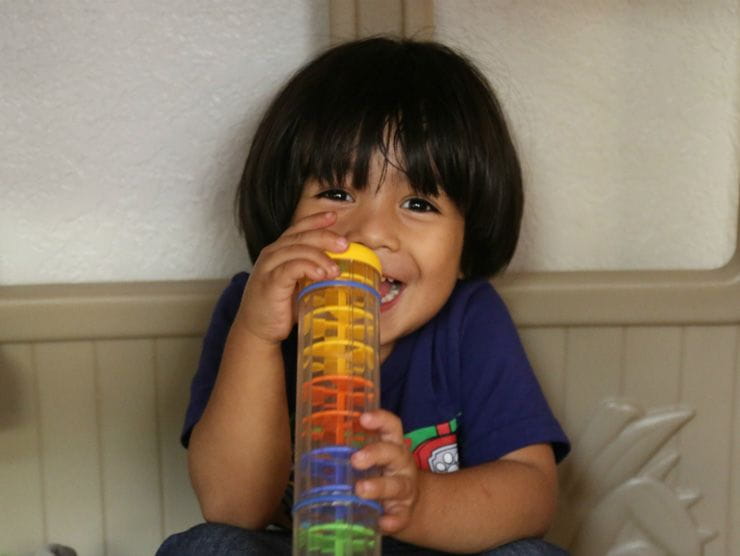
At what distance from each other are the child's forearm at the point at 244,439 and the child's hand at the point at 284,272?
0.02 metres

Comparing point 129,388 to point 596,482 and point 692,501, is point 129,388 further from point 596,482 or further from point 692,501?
point 692,501

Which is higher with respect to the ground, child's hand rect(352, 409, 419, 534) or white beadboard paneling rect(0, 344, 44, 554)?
child's hand rect(352, 409, 419, 534)

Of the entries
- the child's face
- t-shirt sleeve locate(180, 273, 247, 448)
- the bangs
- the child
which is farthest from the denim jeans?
the bangs

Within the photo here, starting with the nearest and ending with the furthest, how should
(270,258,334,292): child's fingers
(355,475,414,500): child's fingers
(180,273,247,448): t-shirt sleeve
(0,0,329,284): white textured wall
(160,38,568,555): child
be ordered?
1. (355,475,414,500): child's fingers
2. (270,258,334,292): child's fingers
3. (160,38,568,555): child
4. (180,273,247,448): t-shirt sleeve
5. (0,0,329,284): white textured wall

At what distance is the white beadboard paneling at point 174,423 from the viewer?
1196mm

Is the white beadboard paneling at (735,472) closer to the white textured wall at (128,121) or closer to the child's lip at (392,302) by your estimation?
the child's lip at (392,302)

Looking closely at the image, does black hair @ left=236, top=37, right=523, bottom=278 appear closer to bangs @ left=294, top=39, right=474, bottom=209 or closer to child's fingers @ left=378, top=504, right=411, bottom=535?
bangs @ left=294, top=39, right=474, bottom=209

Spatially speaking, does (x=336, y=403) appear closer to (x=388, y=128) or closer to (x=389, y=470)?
(x=389, y=470)

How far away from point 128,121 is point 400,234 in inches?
15.5

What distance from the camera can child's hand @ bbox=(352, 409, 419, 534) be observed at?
675 millimetres

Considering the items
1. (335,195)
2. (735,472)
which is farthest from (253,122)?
(735,472)

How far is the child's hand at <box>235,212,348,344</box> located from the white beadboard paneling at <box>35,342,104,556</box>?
1.14 feet

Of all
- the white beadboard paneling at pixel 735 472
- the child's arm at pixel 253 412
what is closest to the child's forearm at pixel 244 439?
the child's arm at pixel 253 412

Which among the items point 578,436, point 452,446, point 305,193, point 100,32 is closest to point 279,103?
point 305,193
